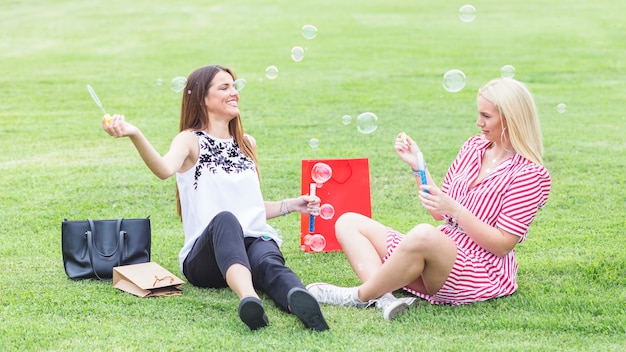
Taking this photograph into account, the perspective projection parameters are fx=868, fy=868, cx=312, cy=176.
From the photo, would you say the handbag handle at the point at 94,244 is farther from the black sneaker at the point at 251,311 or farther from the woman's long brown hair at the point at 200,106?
the black sneaker at the point at 251,311

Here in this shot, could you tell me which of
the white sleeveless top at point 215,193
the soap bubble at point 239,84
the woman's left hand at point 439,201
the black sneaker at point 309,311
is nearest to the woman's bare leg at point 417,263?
the woman's left hand at point 439,201

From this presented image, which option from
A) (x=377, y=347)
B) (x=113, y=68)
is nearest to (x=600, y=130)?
(x=377, y=347)

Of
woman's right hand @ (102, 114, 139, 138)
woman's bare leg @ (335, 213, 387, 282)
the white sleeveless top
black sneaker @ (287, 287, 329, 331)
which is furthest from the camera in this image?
the white sleeveless top

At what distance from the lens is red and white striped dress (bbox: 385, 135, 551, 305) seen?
141 inches

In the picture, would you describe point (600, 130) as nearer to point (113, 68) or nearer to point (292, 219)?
point (292, 219)

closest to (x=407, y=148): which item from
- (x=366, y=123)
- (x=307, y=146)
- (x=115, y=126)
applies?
(x=366, y=123)

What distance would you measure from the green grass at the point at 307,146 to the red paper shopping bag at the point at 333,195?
115 mm

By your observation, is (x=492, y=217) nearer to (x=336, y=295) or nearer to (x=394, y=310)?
(x=394, y=310)

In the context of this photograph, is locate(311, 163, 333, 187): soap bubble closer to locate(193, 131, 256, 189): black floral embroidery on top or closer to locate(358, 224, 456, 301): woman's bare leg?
locate(193, 131, 256, 189): black floral embroidery on top

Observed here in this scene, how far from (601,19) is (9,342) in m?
16.1

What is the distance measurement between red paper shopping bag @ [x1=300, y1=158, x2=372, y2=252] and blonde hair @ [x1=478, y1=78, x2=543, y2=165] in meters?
1.26

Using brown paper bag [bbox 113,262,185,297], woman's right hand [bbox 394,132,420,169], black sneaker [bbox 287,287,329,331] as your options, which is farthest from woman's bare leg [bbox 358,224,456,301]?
brown paper bag [bbox 113,262,185,297]

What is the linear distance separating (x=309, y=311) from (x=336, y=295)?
0.36 metres

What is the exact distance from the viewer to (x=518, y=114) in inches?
142
